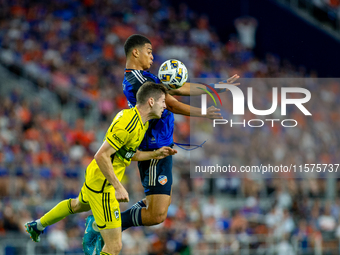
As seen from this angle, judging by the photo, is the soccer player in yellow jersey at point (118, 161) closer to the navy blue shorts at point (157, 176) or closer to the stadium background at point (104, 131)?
the navy blue shorts at point (157, 176)

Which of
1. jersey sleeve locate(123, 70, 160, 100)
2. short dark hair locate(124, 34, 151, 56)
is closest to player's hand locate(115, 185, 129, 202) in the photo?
jersey sleeve locate(123, 70, 160, 100)

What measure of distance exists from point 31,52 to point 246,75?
9.07 m

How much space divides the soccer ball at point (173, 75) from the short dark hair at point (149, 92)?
0.43 metres

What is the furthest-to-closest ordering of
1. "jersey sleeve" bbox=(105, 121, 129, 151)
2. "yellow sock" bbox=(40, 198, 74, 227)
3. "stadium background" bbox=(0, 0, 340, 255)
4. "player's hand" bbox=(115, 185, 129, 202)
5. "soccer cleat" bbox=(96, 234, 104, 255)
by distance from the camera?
1. "stadium background" bbox=(0, 0, 340, 255)
2. "yellow sock" bbox=(40, 198, 74, 227)
3. "soccer cleat" bbox=(96, 234, 104, 255)
4. "jersey sleeve" bbox=(105, 121, 129, 151)
5. "player's hand" bbox=(115, 185, 129, 202)

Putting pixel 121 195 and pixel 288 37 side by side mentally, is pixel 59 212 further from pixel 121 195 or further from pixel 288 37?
pixel 288 37

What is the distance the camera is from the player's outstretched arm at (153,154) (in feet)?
23.1

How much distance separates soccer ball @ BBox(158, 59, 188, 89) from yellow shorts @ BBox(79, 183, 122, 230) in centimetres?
162

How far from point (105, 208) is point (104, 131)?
30.1ft

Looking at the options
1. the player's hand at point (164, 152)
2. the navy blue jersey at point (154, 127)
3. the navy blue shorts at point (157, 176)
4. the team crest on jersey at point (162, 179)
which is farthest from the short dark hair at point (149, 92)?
the team crest on jersey at point (162, 179)

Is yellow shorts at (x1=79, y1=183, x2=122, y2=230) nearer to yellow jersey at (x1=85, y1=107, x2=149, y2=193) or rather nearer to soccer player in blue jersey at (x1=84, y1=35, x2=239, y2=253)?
yellow jersey at (x1=85, y1=107, x2=149, y2=193)

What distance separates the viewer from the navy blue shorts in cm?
754

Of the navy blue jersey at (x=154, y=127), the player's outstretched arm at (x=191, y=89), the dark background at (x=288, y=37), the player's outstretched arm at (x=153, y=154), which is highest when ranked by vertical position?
the dark background at (x=288, y=37)

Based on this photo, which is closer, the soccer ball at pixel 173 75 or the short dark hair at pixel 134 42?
the soccer ball at pixel 173 75

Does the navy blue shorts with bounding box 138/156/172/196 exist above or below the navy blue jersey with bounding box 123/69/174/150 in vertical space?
below
